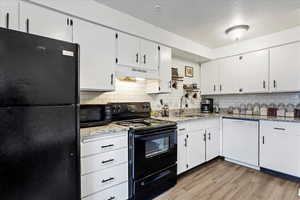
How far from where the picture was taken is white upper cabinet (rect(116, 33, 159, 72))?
210 cm

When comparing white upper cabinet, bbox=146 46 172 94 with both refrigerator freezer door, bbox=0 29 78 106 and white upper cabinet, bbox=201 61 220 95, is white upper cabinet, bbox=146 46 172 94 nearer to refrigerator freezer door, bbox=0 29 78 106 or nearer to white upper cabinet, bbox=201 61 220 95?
white upper cabinet, bbox=201 61 220 95

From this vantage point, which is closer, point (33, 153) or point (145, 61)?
point (33, 153)

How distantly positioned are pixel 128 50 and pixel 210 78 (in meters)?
2.31

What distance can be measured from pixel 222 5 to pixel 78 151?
2255mm

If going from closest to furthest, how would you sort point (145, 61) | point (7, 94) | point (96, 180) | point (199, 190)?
point (7, 94), point (96, 180), point (199, 190), point (145, 61)

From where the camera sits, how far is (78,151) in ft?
3.90

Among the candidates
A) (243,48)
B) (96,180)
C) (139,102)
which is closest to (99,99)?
(139,102)

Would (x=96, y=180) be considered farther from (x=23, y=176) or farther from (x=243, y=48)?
(x=243, y=48)

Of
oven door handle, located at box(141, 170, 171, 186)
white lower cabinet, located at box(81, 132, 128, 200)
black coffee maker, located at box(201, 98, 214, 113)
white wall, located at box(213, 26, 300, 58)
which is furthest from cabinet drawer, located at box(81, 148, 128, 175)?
white wall, located at box(213, 26, 300, 58)

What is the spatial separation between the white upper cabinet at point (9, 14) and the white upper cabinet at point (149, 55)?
1.42 metres

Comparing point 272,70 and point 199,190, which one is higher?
point 272,70

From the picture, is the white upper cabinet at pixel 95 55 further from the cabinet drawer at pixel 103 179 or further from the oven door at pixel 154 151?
the cabinet drawer at pixel 103 179

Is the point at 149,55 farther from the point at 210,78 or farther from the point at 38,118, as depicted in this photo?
the point at 210,78

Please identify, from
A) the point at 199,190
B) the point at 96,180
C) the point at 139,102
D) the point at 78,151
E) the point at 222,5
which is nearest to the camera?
the point at 78,151
